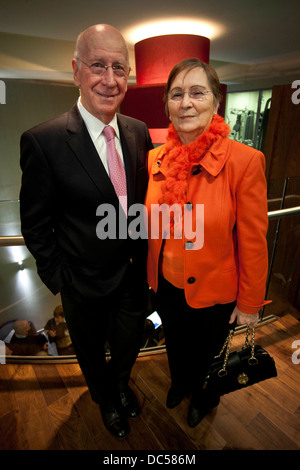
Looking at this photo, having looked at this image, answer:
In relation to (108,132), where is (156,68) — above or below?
above

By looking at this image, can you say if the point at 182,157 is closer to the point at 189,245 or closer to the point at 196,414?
the point at 189,245

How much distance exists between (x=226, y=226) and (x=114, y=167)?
531 millimetres

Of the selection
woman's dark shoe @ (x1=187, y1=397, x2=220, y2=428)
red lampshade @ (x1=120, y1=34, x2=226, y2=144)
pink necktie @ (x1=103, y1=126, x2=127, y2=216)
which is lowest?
woman's dark shoe @ (x1=187, y1=397, x2=220, y2=428)

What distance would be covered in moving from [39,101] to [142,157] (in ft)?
16.7

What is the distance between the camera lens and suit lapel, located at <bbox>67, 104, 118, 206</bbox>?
3.31 feet

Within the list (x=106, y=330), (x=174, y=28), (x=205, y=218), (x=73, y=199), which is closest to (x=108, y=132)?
(x=73, y=199)

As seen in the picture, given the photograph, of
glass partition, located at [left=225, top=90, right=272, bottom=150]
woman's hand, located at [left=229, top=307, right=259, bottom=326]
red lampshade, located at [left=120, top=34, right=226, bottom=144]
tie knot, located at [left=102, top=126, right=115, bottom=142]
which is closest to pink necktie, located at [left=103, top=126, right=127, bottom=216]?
tie knot, located at [left=102, top=126, right=115, bottom=142]

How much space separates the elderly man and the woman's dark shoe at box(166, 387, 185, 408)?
0.28m

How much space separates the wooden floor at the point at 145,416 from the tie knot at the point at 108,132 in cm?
154

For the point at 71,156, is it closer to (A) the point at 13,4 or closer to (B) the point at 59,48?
(A) the point at 13,4

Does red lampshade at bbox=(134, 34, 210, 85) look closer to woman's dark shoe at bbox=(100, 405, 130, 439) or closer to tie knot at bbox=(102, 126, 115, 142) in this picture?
tie knot at bbox=(102, 126, 115, 142)

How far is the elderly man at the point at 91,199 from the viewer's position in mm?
980

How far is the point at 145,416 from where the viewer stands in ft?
4.91
